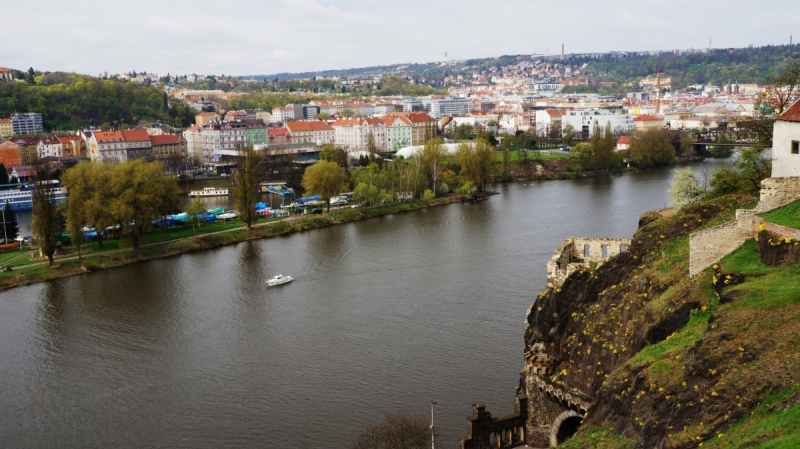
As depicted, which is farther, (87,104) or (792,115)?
(87,104)

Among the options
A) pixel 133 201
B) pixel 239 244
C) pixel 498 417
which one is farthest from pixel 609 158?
pixel 498 417

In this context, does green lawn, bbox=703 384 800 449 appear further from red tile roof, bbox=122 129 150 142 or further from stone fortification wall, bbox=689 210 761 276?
red tile roof, bbox=122 129 150 142

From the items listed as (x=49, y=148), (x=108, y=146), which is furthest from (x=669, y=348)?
(x=49, y=148)

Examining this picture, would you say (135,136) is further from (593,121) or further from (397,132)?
(593,121)

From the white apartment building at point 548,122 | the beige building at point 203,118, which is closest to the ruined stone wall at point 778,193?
the white apartment building at point 548,122

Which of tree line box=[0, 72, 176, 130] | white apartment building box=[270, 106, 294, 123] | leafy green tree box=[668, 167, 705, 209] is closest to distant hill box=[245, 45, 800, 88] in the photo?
white apartment building box=[270, 106, 294, 123]

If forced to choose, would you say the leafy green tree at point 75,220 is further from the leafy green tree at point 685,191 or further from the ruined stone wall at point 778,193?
the ruined stone wall at point 778,193
